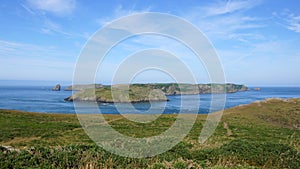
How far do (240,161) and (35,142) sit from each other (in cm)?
1392

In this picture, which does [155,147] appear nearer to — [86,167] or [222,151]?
[222,151]

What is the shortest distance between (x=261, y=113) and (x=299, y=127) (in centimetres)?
1064

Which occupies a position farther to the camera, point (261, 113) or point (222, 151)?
point (261, 113)

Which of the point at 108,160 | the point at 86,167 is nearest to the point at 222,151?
the point at 108,160

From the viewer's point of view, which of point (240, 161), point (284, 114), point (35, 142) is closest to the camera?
point (240, 161)

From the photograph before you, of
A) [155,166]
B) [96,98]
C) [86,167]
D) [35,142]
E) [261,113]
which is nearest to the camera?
[86,167]

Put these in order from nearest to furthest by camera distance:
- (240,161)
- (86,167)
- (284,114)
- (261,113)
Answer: (86,167) < (240,161) < (284,114) < (261,113)

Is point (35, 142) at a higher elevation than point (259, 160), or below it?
below

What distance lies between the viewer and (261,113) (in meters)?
41.0

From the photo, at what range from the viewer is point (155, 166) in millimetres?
7406

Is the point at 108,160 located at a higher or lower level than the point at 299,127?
higher

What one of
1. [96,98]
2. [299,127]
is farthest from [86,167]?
[96,98]

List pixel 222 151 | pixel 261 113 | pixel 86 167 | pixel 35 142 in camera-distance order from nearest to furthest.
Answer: pixel 86 167 → pixel 222 151 → pixel 35 142 → pixel 261 113

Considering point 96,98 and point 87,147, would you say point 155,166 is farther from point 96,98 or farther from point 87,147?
point 96,98
